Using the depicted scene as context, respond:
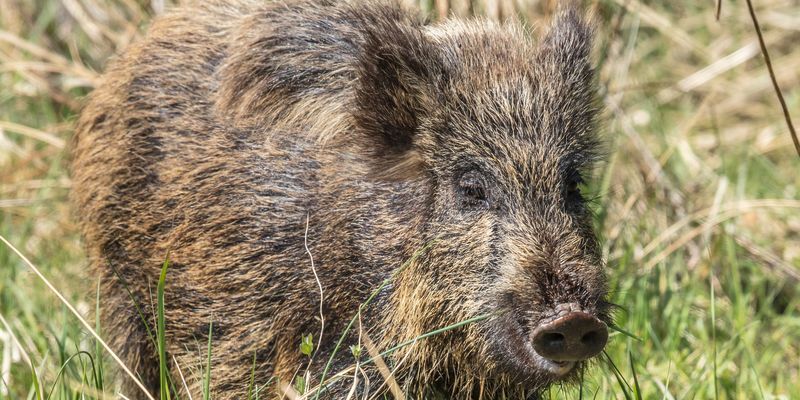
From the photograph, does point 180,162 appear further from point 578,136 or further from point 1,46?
point 1,46

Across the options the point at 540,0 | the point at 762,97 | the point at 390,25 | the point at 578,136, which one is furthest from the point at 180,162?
the point at 762,97

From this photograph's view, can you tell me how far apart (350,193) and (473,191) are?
1.53 feet

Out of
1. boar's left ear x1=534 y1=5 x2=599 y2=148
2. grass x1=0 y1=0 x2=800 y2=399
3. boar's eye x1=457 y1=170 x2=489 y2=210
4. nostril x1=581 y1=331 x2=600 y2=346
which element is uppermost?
boar's left ear x1=534 y1=5 x2=599 y2=148

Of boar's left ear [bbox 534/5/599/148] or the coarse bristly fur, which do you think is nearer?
the coarse bristly fur

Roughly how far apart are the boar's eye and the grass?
25.9 inches

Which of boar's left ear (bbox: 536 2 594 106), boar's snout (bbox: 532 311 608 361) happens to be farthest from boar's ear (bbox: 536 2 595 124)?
boar's snout (bbox: 532 311 608 361)

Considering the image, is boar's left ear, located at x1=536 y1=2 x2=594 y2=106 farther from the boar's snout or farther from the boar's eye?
the boar's snout

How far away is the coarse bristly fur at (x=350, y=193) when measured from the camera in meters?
3.53

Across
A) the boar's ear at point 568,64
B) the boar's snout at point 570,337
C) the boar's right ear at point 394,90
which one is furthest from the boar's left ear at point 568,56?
the boar's snout at point 570,337

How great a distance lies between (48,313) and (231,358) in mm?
1215

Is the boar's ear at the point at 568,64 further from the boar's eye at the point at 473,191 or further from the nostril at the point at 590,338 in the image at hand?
the nostril at the point at 590,338

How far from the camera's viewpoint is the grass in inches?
180

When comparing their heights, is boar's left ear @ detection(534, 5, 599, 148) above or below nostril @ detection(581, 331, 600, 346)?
above

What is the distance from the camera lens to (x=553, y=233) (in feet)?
11.2
